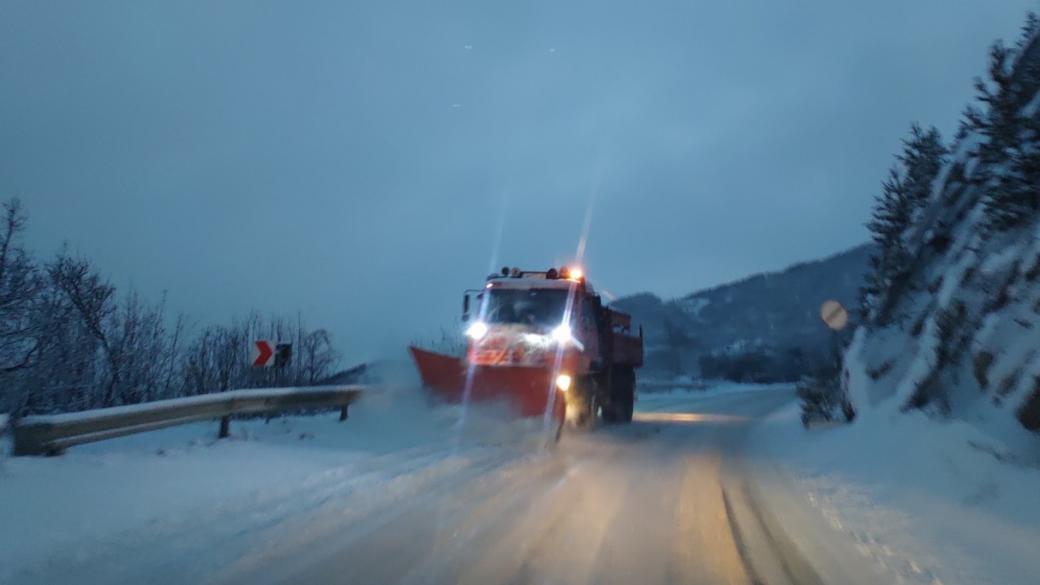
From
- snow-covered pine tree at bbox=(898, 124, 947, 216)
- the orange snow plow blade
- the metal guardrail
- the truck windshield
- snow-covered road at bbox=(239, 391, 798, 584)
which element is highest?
snow-covered pine tree at bbox=(898, 124, 947, 216)

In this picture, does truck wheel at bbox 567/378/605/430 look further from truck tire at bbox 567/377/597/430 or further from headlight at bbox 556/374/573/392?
headlight at bbox 556/374/573/392

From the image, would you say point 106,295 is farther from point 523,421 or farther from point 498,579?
point 498,579

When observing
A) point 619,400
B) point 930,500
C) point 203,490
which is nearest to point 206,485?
point 203,490

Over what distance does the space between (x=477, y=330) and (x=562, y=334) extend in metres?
1.76

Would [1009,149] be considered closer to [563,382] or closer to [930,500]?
[930,500]

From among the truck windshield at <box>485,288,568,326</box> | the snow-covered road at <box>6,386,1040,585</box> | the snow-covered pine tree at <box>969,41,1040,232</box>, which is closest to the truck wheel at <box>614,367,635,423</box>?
the truck windshield at <box>485,288,568,326</box>

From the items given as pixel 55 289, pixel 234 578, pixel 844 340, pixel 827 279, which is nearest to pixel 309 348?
pixel 55 289

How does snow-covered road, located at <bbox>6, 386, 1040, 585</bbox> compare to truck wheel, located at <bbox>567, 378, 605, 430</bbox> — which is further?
truck wheel, located at <bbox>567, 378, 605, 430</bbox>

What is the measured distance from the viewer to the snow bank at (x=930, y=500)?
6379 millimetres

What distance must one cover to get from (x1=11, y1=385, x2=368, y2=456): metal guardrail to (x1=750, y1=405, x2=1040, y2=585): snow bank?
7893 mm

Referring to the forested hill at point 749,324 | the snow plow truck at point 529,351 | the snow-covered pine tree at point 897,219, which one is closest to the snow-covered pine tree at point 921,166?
the snow-covered pine tree at point 897,219

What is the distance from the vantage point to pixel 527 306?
55.5 feet

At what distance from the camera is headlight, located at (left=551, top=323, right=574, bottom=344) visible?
16.3 metres

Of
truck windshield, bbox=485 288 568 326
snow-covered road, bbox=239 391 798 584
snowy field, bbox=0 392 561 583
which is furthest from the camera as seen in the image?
truck windshield, bbox=485 288 568 326
